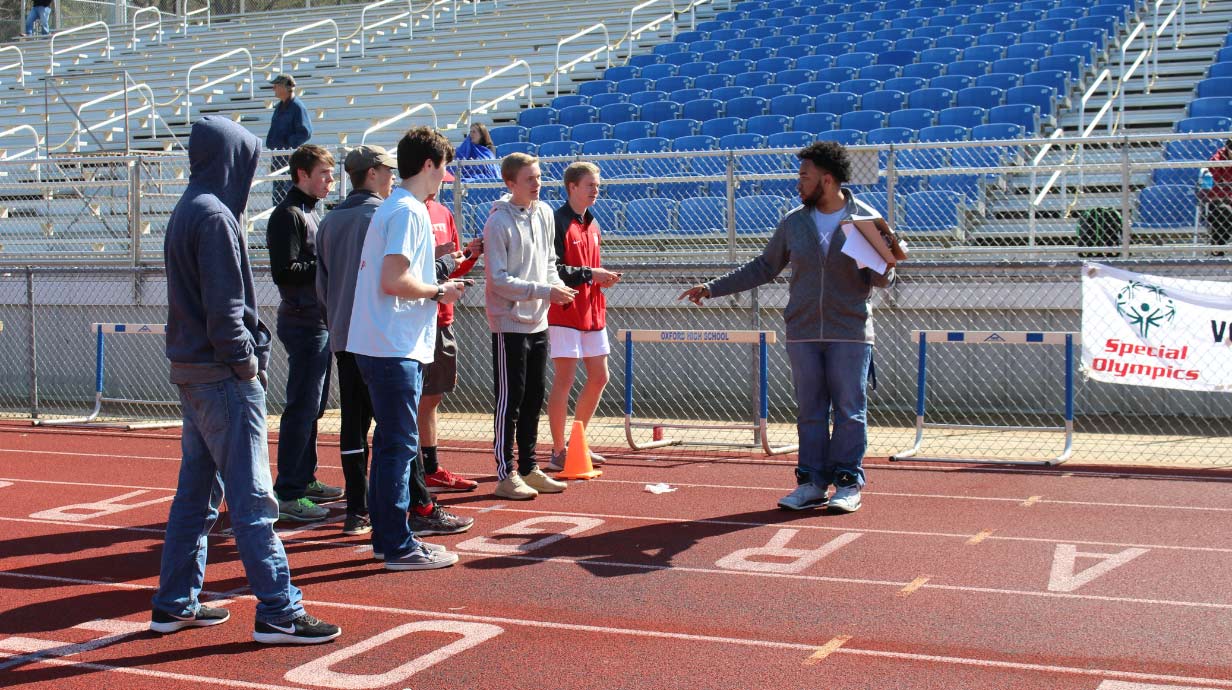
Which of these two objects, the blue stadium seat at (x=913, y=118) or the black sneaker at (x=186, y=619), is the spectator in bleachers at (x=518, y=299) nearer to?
the black sneaker at (x=186, y=619)

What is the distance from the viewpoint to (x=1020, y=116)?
625 inches

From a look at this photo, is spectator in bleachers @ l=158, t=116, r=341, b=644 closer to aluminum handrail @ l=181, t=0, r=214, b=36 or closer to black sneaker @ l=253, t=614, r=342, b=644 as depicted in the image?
black sneaker @ l=253, t=614, r=342, b=644

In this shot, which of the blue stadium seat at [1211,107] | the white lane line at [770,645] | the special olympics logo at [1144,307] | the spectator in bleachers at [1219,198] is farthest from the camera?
the blue stadium seat at [1211,107]

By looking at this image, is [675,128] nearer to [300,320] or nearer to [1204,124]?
[1204,124]

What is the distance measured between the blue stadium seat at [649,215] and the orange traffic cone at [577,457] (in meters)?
5.13

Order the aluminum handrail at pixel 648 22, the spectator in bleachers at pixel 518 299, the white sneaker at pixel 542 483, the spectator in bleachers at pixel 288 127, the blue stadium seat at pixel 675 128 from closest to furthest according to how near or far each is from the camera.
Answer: the spectator in bleachers at pixel 518 299, the white sneaker at pixel 542 483, the spectator in bleachers at pixel 288 127, the blue stadium seat at pixel 675 128, the aluminum handrail at pixel 648 22

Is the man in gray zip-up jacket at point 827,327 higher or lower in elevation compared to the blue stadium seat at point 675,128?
lower

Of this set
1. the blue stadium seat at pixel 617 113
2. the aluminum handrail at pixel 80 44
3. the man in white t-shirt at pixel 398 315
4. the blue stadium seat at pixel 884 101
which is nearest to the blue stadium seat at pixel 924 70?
the blue stadium seat at pixel 884 101

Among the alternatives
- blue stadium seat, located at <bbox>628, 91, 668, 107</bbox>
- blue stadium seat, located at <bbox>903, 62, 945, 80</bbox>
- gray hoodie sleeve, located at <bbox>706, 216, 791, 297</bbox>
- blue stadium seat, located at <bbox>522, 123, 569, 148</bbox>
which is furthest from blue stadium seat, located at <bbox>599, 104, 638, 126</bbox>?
gray hoodie sleeve, located at <bbox>706, 216, 791, 297</bbox>

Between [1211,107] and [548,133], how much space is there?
862cm

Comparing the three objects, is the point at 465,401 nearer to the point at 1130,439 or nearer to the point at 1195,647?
the point at 1130,439

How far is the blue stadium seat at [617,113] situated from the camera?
19.4 m

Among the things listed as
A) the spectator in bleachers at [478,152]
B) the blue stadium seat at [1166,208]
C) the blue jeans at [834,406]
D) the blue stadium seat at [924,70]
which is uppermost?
the blue stadium seat at [924,70]

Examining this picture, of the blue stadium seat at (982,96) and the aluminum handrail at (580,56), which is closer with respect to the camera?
the blue stadium seat at (982,96)
